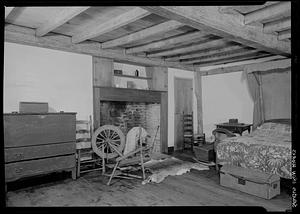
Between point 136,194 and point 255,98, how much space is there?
3.90 metres

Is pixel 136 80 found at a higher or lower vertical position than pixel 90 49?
lower

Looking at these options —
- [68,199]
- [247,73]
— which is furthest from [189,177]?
[247,73]

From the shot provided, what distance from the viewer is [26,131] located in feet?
10.8

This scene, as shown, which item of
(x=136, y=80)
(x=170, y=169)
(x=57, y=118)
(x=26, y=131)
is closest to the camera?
(x=26, y=131)

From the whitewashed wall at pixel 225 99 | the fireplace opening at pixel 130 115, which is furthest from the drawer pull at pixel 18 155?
the whitewashed wall at pixel 225 99

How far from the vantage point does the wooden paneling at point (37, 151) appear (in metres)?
3.19

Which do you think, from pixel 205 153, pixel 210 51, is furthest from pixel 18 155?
pixel 210 51

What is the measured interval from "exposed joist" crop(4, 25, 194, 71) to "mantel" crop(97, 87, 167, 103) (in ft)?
2.28

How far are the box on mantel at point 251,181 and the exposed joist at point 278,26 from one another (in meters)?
2.15

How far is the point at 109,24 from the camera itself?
3.43 meters

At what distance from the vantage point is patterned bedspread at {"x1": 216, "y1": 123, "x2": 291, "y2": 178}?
3.25 m
